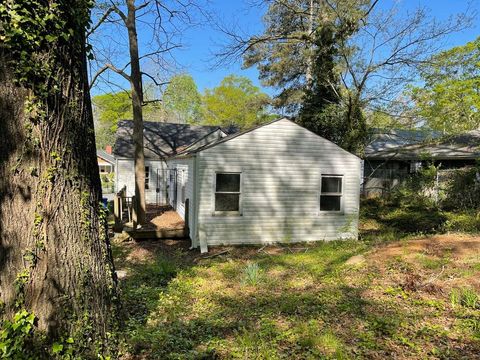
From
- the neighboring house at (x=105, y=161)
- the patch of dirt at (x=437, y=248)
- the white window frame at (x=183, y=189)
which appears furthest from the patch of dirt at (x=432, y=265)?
the neighboring house at (x=105, y=161)

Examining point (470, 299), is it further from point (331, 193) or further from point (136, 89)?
point (136, 89)

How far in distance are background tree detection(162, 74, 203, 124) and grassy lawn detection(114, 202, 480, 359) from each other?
144ft

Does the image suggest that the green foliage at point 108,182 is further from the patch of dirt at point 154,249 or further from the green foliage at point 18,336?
the green foliage at point 18,336

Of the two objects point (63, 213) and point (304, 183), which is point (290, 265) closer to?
point (304, 183)

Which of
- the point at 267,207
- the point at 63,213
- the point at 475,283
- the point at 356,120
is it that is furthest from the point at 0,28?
the point at 356,120

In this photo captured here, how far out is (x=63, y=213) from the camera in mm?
2865

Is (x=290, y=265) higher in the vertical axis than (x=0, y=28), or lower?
lower

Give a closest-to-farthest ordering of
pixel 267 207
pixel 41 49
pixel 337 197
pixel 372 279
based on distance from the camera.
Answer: pixel 41 49
pixel 372 279
pixel 267 207
pixel 337 197

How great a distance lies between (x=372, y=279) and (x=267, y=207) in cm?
542

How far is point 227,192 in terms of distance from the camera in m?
10.3

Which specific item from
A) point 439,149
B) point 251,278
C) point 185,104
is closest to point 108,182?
point 185,104

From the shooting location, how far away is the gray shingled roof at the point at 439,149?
1899cm

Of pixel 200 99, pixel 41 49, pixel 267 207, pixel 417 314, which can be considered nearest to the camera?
pixel 41 49

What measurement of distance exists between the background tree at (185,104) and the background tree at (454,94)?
35751 millimetres
